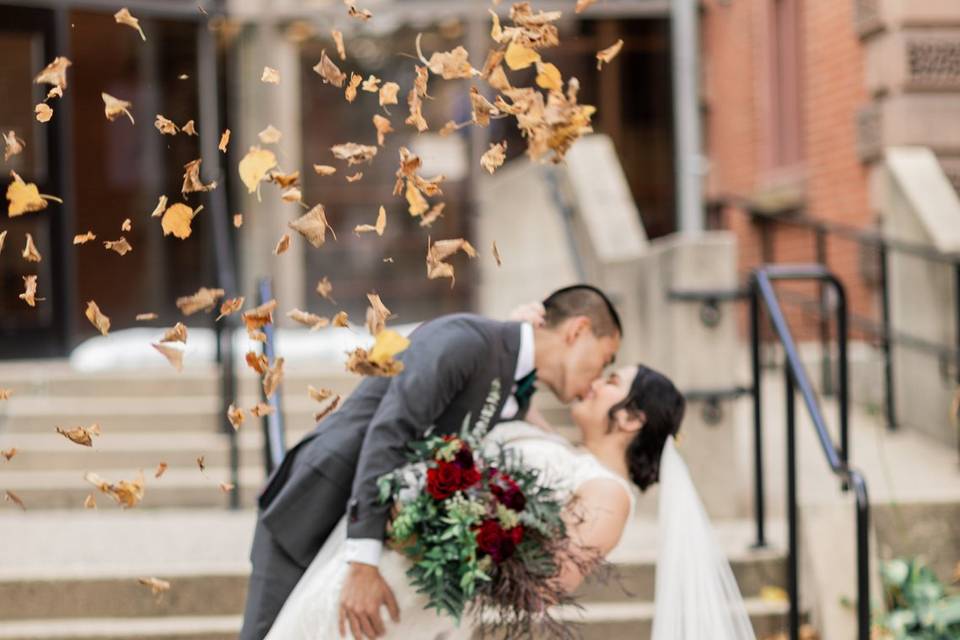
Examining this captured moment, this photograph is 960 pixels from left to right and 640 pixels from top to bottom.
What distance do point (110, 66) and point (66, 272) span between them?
349 cm

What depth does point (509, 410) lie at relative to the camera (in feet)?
11.8

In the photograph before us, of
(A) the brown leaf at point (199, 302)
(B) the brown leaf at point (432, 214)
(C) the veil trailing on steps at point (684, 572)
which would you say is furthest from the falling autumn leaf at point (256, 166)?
(C) the veil trailing on steps at point (684, 572)

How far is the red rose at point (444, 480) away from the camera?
10.4 feet

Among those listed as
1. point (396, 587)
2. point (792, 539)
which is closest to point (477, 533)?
point (396, 587)

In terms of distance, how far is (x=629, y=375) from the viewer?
3.69 metres

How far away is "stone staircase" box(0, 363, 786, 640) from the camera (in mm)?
5453

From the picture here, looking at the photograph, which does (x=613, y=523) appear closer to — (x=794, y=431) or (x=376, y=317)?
(x=376, y=317)

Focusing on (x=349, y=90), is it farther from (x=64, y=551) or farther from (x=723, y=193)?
(x=723, y=193)

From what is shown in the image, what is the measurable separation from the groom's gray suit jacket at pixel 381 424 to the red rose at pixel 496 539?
24 cm

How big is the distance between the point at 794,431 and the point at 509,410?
7.33 ft

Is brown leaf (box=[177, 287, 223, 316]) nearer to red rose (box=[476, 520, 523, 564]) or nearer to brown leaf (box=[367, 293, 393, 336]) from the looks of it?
brown leaf (box=[367, 293, 393, 336])

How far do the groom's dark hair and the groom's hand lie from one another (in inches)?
31.5

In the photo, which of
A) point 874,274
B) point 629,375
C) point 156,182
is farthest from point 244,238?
point 629,375

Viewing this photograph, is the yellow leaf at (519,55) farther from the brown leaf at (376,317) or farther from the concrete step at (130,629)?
the concrete step at (130,629)
